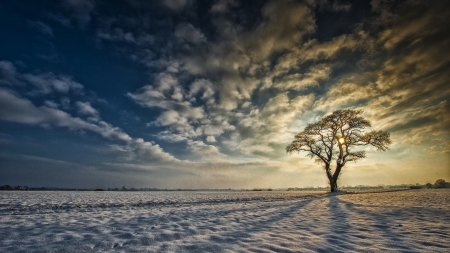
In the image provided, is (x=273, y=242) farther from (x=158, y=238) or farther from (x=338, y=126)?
(x=338, y=126)

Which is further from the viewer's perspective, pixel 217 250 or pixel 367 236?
pixel 367 236

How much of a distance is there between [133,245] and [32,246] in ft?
6.26

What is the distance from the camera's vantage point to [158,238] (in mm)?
4309

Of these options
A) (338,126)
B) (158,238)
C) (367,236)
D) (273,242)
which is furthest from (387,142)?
(158,238)

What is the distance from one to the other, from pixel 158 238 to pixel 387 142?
28228mm

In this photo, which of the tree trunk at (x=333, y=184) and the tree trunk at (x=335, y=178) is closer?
the tree trunk at (x=335, y=178)

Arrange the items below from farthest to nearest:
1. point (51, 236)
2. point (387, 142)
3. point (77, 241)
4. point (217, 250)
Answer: point (387, 142), point (51, 236), point (77, 241), point (217, 250)

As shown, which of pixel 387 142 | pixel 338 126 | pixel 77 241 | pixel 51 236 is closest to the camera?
pixel 77 241

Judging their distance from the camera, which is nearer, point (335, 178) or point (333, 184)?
point (335, 178)

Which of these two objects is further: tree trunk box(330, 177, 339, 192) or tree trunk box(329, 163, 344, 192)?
tree trunk box(330, 177, 339, 192)

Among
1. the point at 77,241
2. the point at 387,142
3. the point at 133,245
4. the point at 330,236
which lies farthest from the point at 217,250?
the point at 387,142

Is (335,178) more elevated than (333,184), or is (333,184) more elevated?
(335,178)

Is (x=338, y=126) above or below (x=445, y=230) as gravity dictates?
above

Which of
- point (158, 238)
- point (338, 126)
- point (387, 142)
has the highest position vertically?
point (338, 126)
